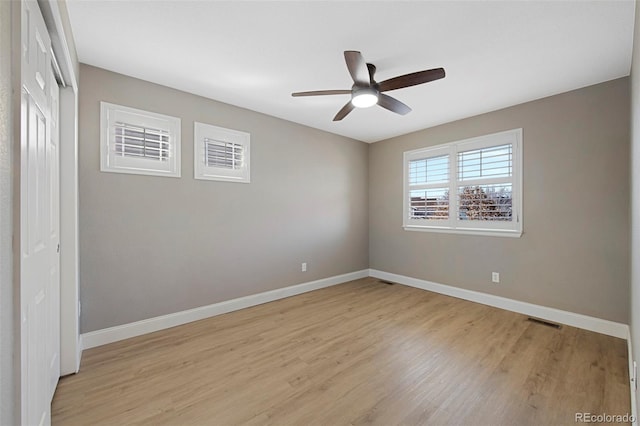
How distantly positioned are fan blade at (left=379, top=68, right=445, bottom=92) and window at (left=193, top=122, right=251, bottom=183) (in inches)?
75.4

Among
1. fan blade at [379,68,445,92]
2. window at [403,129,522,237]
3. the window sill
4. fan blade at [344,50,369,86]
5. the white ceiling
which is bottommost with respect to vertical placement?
the window sill

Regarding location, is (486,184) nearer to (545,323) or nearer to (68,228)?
(545,323)

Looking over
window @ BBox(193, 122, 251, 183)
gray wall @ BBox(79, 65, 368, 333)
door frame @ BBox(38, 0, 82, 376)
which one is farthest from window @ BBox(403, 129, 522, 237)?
door frame @ BBox(38, 0, 82, 376)

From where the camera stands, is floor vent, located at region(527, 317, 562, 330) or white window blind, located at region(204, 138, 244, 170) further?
white window blind, located at region(204, 138, 244, 170)

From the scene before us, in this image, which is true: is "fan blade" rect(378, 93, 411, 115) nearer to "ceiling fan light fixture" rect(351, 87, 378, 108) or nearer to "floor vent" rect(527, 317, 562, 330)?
"ceiling fan light fixture" rect(351, 87, 378, 108)

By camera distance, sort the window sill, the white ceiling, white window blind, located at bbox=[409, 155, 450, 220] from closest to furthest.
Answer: the white ceiling
the window sill
white window blind, located at bbox=[409, 155, 450, 220]

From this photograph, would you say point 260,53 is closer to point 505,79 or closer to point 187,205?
point 187,205

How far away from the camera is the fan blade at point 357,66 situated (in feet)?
6.14

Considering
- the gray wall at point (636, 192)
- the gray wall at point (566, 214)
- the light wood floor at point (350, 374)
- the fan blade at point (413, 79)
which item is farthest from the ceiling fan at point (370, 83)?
the light wood floor at point (350, 374)

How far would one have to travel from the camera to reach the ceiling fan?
2.00m

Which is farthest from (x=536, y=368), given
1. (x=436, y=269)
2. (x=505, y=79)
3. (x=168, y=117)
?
(x=168, y=117)

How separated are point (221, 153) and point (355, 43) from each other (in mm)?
1975

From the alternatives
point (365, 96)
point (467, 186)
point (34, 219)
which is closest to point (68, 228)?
point (34, 219)

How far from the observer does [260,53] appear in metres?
2.29
